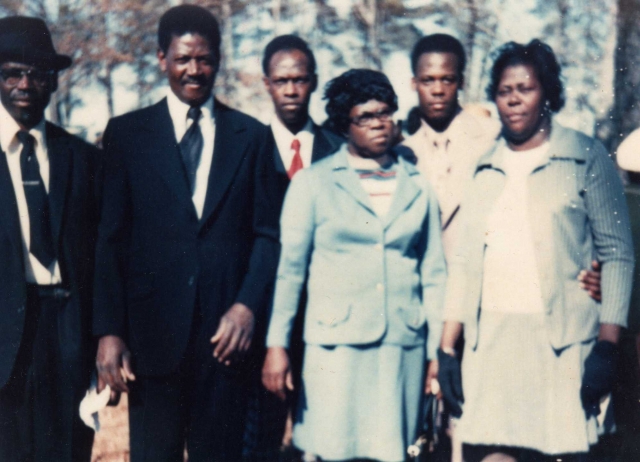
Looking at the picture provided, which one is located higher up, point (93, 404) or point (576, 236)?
point (576, 236)

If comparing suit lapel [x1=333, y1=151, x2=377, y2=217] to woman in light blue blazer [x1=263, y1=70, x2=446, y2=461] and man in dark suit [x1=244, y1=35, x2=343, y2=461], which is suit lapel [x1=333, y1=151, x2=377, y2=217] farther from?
man in dark suit [x1=244, y1=35, x2=343, y2=461]

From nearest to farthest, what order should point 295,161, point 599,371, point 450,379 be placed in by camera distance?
point 599,371 < point 450,379 < point 295,161

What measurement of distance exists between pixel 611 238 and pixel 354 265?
1.03 meters

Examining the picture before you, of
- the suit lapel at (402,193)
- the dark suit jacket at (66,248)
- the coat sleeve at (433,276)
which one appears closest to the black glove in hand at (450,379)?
the coat sleeve at (433,276)

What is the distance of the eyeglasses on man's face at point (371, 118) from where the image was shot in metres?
3.15

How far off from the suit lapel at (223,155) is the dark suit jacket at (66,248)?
58 centimetres

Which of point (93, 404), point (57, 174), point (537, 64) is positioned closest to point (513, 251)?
point (537, 64)

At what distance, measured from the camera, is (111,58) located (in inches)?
194

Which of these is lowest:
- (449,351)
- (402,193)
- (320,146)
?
(449,351)

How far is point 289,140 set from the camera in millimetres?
3623

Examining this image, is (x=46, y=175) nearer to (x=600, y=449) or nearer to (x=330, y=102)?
(x=330, y=102)

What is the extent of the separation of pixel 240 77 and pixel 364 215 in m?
2.35

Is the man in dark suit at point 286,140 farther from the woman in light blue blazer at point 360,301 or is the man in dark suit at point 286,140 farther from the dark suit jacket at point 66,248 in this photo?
the dark suit jacket at point 66,248

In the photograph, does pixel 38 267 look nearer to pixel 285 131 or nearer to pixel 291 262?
pixel 291 262
